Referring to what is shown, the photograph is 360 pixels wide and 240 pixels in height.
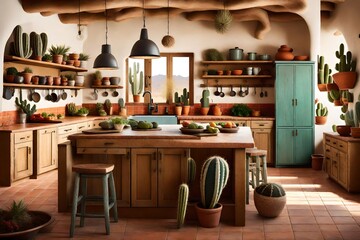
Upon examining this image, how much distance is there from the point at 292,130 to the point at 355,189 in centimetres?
265

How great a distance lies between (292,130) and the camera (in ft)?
29.3

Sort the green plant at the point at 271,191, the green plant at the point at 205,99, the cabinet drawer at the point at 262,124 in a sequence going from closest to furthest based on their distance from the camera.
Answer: the green plant at the point at 271,191, the cabinet drawer at the point at 262,124, the green plant at the point at 205,99

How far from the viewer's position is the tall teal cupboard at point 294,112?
8875 mm

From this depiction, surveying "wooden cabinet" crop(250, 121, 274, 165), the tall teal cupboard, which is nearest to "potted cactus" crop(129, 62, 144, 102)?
"wooden cabinet" crop(250, 121, 274, 165)

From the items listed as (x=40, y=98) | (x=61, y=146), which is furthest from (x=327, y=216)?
(x=40, y=98)

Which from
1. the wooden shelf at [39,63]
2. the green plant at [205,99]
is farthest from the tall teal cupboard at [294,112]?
the wooden shelf at [39,63]

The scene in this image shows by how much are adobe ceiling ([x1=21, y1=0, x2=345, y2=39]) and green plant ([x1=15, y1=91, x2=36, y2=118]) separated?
5.32 ft

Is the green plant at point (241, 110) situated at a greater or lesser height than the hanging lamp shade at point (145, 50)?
lesser

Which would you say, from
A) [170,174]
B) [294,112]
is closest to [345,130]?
[294,112]

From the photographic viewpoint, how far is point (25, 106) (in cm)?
797

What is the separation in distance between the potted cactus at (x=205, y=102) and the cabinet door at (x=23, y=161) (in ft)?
13.4

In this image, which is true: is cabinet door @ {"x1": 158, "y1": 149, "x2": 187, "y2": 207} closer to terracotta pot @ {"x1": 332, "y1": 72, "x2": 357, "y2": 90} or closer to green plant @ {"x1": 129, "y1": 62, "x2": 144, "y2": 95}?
terracotta pot @ {"x1": 332, "y1": 72, "x2": 357, "y2": 90}

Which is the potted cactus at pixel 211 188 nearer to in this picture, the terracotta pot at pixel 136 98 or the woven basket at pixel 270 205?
the woven basket at pixel 270 205

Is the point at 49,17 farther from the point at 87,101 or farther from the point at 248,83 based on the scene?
the point at 248,83
